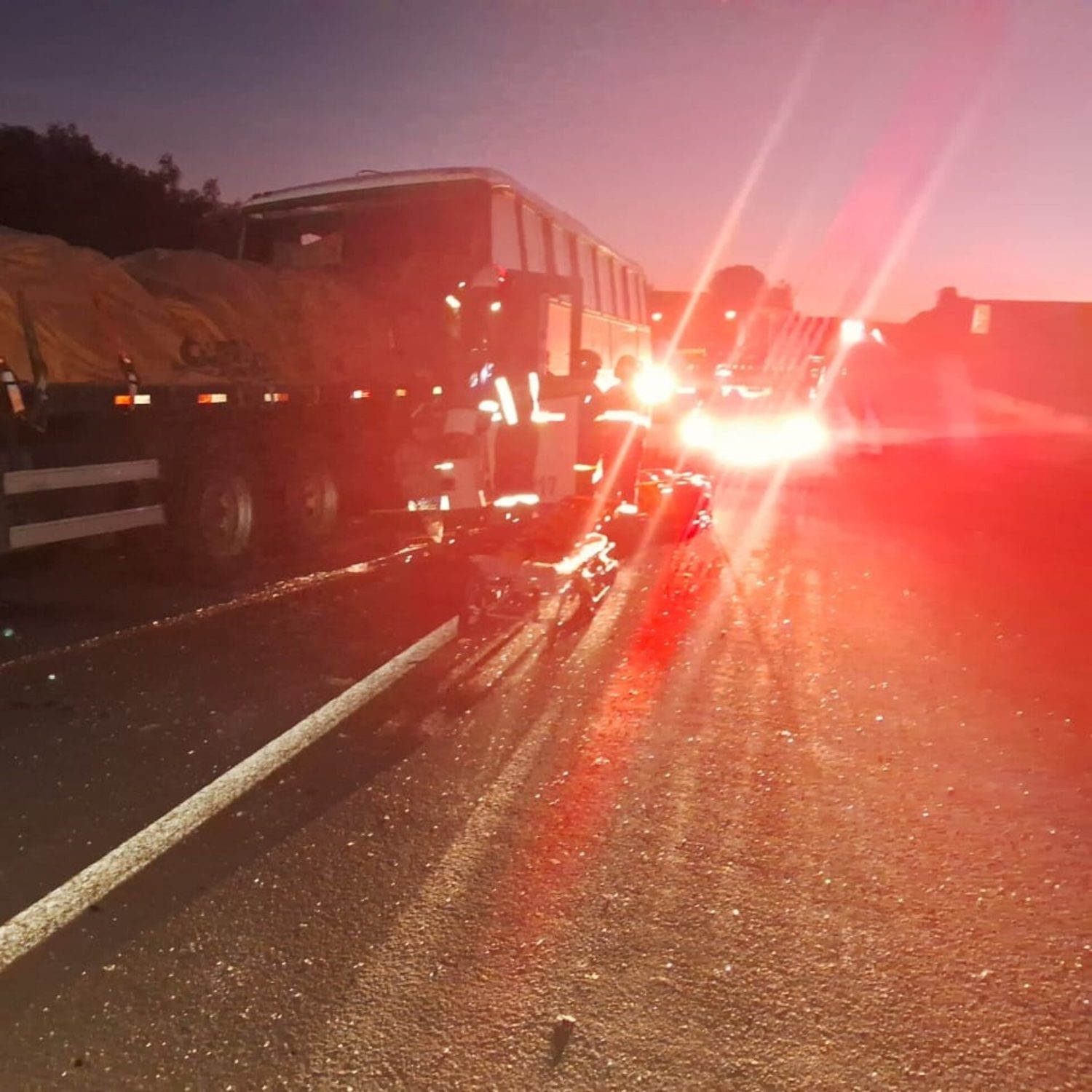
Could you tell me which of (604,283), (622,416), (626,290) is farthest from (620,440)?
(626,290)

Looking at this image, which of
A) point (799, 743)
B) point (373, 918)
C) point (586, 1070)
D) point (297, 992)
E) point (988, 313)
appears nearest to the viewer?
point (586, 1070)

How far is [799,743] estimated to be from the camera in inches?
239

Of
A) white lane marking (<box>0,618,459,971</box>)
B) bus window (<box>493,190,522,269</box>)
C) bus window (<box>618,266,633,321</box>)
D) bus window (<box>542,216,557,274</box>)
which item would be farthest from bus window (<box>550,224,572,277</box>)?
white lane marking (<box>0,618,459,971</box>)

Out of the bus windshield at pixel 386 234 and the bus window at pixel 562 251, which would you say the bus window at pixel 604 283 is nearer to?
the bus window at pixel 562 251

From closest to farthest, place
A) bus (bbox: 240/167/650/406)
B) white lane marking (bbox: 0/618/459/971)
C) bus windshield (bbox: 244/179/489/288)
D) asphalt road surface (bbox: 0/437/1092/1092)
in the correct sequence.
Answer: asphalt road surface (bbox: 0/437/1092/1092) → white lane marking (bbox: 0/618/459/971) → bus (bbox: 240/167/650/406) → bus windshield (bbox: 244/179/489/288)

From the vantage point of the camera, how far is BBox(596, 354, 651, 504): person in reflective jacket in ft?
35.7

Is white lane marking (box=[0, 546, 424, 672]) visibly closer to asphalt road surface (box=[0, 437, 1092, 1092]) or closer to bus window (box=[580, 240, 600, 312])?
asphalt road surface (box=[0, 437, 1092, 1092])

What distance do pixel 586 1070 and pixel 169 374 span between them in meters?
6.91

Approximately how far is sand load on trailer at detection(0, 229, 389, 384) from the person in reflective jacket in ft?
7.05

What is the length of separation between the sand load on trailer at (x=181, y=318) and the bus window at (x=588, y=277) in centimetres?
475

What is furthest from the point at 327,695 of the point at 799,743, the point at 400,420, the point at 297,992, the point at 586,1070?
the point at 400,420

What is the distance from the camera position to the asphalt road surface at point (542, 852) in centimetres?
332

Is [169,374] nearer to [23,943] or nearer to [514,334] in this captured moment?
[514,334]

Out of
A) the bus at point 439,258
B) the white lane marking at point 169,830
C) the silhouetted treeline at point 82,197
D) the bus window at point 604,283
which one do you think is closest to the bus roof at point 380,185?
the bus at point 439,258
